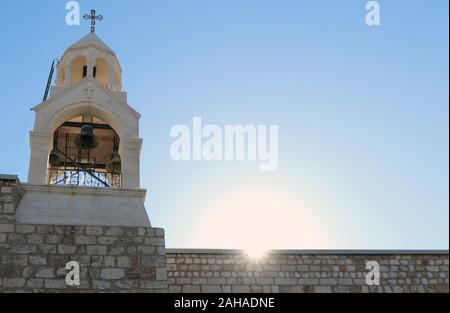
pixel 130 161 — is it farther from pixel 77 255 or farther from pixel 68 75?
pixel 68 75

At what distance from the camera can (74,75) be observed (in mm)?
10875

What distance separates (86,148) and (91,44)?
2042 millimetres

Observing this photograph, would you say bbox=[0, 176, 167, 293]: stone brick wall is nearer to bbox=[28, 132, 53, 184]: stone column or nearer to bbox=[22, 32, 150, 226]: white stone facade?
bbox=[22, 32, 150, 226]: white stone facade

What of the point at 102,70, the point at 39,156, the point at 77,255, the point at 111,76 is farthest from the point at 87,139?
the point at 77,255

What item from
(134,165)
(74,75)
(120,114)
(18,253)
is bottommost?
(18,253)

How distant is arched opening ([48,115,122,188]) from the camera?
9.70m

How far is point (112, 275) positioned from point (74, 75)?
474 centimetres

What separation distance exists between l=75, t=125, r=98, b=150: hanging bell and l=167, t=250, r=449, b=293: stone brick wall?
2.37 metres

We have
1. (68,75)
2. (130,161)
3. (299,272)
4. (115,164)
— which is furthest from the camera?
(299,272)

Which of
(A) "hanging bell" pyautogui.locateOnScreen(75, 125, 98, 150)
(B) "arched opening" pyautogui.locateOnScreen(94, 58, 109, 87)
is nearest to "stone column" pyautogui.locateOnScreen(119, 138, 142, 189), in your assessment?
(A) "hanging bell" pyautogui.locateOnScreen(75, 125, 98, 150)

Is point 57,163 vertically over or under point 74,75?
under

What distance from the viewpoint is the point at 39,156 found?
351 inches

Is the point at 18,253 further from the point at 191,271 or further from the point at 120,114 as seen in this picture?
the point at 191,271

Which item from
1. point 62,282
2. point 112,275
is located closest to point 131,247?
point 112,275
